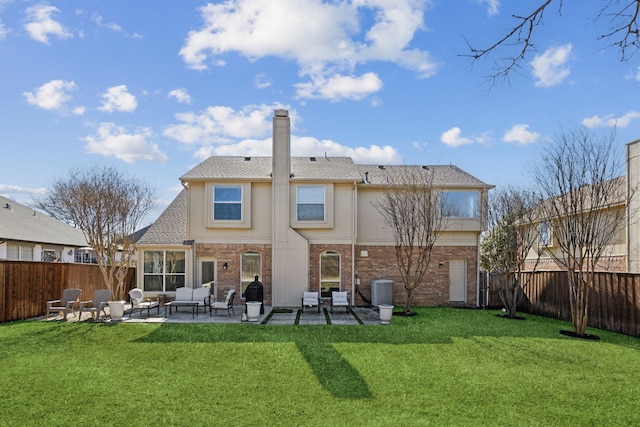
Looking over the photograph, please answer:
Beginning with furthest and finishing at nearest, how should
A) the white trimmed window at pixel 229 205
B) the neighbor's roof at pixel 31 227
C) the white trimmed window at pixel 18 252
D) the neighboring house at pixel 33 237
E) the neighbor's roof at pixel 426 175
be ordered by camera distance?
the white trimmed window at pixel 18 252 < the neighbor's roof at pixel 31 227 < the neighboring house at pixel 33 237 < the neighbor's roof at pixel 426 175 < the white trimmed window at pixel 229 205

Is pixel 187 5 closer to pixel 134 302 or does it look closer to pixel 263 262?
pixel 134 302

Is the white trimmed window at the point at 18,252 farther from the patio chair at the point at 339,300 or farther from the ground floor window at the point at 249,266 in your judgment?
the patio chair at the point at 339,300

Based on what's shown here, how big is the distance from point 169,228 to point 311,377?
13.6 meters

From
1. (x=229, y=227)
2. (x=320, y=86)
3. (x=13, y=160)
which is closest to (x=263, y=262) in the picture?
(x=229, y=227)

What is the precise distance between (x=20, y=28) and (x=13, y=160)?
35.6 ft

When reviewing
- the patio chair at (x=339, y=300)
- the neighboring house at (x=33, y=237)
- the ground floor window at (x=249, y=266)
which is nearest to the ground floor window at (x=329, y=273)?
the patio chair at (x=339, y=300)

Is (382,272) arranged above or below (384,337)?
above

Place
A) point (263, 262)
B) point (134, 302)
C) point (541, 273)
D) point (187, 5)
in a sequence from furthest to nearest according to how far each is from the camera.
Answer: point (263, 262) < point (541, 273) < point (134, 302) < point (187, 5)

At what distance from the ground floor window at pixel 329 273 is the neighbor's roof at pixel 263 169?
3.14 meters

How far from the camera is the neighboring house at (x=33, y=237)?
942 inches

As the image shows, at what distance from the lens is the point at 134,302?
15305 millimetres

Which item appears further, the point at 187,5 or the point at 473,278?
the point at 473,278

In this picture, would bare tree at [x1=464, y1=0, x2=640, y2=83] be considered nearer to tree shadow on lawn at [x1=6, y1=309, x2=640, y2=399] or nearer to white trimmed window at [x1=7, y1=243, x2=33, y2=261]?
tree shadow on lawn at [x1=6, y1=309, x2=640, y2=399]

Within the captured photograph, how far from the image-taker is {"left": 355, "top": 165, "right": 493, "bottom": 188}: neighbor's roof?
19.5 m
